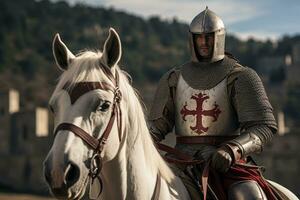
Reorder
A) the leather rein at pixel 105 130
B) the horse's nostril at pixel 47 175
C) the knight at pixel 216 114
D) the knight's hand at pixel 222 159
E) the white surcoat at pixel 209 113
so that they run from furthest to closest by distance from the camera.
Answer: the white surcoat at pixel 209 113
the knight at pixel 216 114
the knight's hand at pixel 222 159
the leather rein at pixel 105 130
the horse's nostril at pixel 47 175

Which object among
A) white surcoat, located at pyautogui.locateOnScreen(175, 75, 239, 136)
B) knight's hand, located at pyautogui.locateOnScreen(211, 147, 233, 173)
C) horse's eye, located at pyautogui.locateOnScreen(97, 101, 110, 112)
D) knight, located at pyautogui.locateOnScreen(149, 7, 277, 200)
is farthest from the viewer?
white surcoat, located at pyautogui.locateOnScreen(175, 75, 239, 136)

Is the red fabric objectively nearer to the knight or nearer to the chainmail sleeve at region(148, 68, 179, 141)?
the knight

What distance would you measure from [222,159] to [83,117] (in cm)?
93

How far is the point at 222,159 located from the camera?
4090mm

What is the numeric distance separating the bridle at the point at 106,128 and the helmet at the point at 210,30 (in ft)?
3.21

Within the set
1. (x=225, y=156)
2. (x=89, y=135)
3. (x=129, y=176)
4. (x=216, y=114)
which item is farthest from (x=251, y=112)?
(x=89, y=135)

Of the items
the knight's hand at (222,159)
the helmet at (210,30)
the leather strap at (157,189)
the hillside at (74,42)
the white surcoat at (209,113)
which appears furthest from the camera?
the hillside at (74,42)

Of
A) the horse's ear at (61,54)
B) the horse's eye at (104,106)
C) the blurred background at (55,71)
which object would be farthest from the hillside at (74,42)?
the horse's eye at (104,106)

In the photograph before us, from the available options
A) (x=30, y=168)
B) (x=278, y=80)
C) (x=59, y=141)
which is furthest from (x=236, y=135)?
(x=278, y=80)

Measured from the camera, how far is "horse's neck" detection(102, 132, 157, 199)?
376 centimetres

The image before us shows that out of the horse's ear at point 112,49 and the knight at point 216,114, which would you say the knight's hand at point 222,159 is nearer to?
the knight at point 216,114

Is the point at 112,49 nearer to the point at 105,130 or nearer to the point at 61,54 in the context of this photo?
the point at 61,54

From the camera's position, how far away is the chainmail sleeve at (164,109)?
15.1 ft

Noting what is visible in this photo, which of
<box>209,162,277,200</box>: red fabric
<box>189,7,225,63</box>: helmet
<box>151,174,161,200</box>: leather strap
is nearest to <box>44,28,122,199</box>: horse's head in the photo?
<box>151,174,161,200</box>: leather strap
